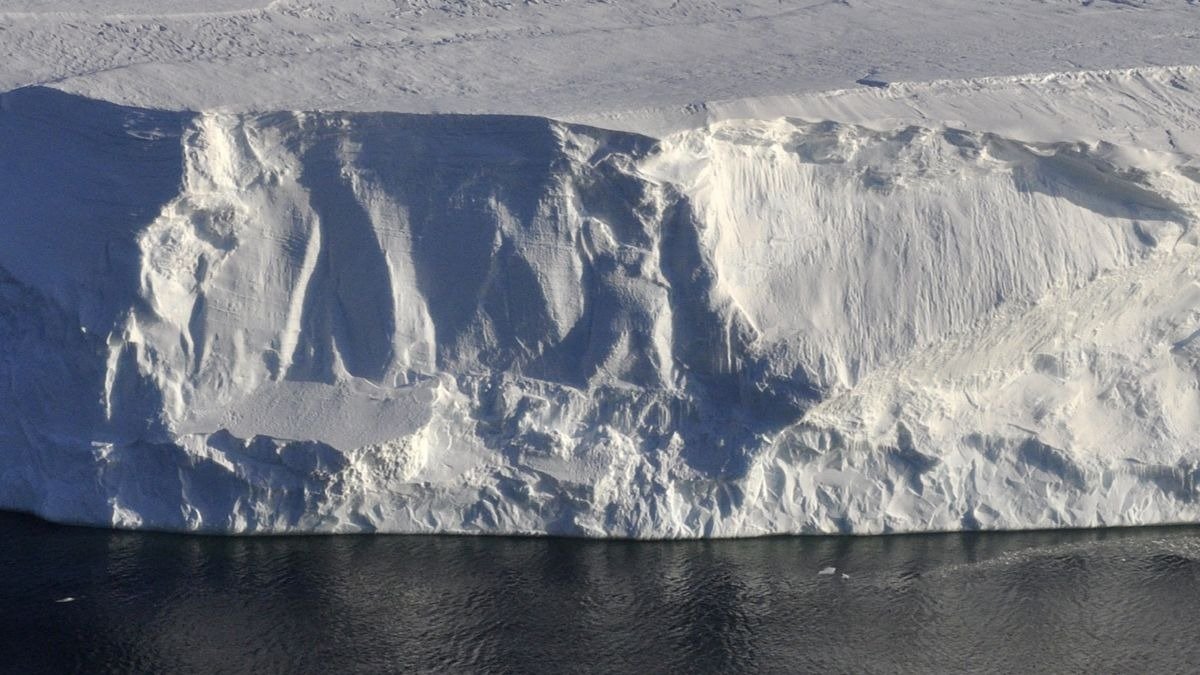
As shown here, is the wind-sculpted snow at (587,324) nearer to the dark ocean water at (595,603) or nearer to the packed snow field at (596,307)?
the packed snow field at (596,307)

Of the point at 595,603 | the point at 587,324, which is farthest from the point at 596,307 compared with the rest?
the point at 595,603

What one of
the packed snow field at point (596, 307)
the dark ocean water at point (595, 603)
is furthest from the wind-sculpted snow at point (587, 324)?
the dark ocean water at point (595, 603)

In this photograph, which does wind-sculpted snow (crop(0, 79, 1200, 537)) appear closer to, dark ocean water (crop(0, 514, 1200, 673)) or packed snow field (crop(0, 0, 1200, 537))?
packed snow field (crop(0, 0, 1200, 537))

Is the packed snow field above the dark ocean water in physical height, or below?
above

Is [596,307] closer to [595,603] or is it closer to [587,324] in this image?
[587,324]

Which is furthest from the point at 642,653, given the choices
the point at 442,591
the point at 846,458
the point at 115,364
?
the point at 115,364

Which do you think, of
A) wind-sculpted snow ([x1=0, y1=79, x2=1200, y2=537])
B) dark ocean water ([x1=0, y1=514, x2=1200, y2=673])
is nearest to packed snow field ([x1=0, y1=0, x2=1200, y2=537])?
wind-sculpted snow ([x1=0, y1=79, x2=1200, y2=537])
